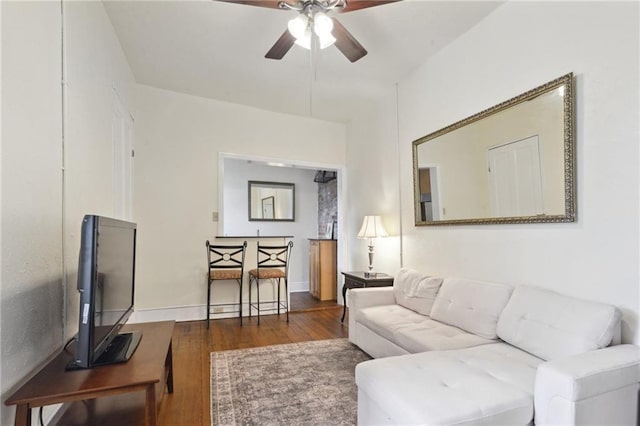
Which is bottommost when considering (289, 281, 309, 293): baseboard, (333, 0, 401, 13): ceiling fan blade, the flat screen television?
(289, 281, 309, 293): baseboard

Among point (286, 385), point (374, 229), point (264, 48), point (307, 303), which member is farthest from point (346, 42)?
point (307, 303)

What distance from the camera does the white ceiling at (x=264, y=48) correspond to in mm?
2385

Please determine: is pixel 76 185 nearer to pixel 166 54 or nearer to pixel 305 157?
pixel 166 54

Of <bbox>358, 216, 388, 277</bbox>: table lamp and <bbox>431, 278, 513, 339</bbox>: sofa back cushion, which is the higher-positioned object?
<bbox>358, 216, 388, 277</bbox>: table lamp

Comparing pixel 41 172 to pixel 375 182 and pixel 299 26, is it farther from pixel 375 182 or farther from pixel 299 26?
pixel 375 182

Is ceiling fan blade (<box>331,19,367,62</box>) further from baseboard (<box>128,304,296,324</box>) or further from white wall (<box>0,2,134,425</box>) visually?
baseboard (<box>128,304,296,324</box>)

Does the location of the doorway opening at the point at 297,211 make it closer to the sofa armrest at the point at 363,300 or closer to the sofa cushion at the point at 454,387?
the sofa armrest at the point at 363,300

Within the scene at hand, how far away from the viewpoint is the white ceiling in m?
2.38

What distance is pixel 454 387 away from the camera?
1362mm

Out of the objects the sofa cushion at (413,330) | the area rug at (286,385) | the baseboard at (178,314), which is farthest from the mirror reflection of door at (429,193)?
the baseboard at (178,314)

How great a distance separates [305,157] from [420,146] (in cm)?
189

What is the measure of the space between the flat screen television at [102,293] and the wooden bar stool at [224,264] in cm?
189

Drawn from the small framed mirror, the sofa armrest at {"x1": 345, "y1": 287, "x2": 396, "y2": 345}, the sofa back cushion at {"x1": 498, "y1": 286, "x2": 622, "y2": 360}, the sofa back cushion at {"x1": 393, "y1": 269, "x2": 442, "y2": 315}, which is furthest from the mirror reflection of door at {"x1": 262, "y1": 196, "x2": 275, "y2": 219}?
the sofa back cushion at {"x1": 498, "y1": 286, "x2": 622, "y2": 360}

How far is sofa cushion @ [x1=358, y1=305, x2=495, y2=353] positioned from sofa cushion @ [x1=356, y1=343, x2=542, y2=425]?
0.22 meters
